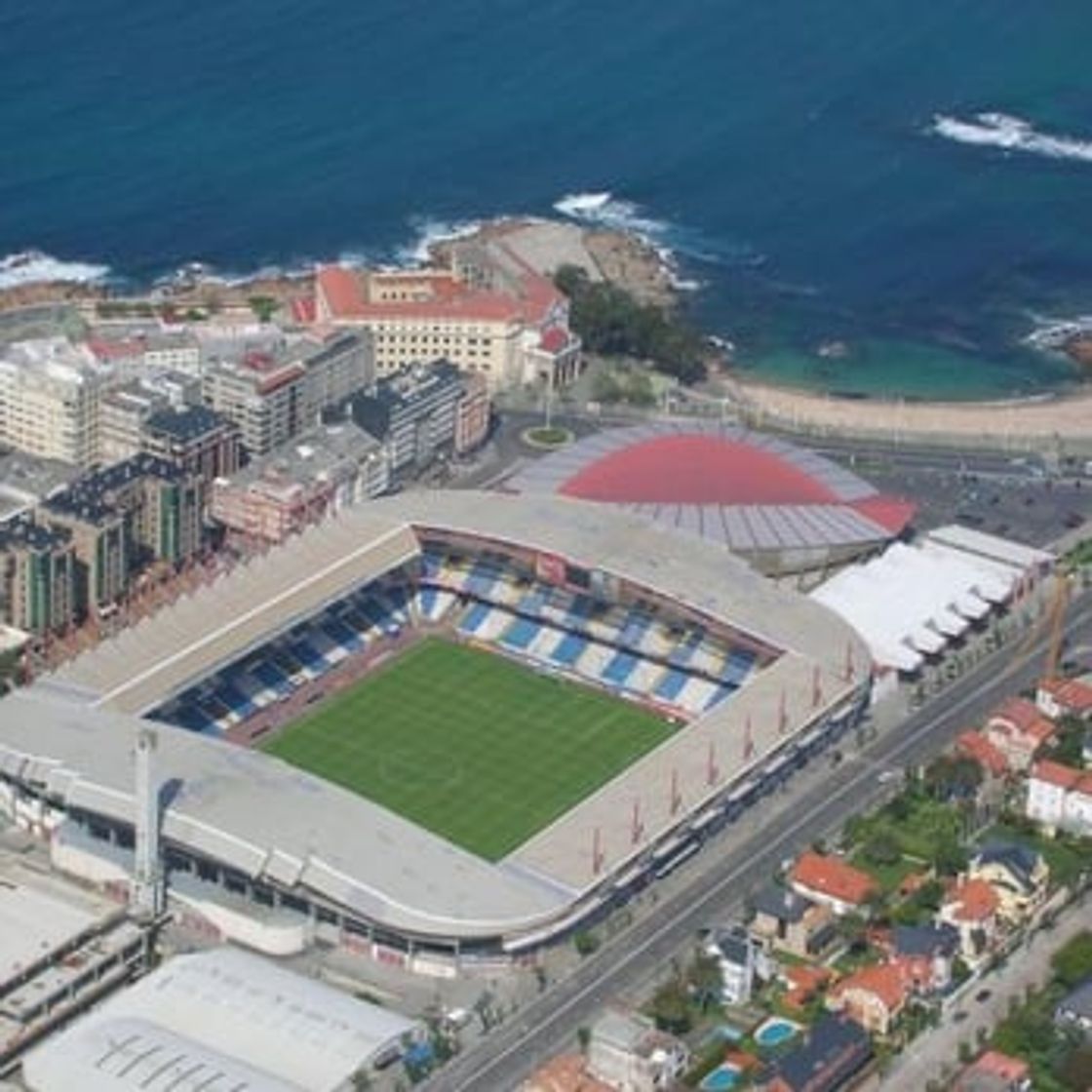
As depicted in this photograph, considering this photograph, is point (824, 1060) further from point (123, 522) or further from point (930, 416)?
point (930, 416)

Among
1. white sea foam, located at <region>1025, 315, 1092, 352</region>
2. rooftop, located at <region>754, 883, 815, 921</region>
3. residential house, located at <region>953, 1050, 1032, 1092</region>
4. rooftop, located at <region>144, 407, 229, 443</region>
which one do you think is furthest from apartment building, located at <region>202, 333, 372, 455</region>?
residential house, located at <region>953, 1050, 1032, 1092</region>

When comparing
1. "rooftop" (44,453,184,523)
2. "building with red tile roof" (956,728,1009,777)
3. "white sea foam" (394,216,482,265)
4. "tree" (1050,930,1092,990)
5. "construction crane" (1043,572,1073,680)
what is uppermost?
"rooftop" (44,453,184,523)

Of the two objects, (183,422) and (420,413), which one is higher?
(183,422)

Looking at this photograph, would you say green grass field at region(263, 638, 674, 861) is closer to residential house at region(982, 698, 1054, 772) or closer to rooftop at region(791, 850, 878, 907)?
rooftop at region(791, 850, 878, 907)

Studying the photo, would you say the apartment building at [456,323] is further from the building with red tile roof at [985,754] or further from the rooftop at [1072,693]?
the building with red tile roof at [985,754]

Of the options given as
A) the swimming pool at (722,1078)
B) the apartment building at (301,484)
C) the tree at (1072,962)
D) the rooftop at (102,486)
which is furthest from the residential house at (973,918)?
the rooftop at (102,486)

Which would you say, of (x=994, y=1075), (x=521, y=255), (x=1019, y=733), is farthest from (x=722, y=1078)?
(x=521, y=255)

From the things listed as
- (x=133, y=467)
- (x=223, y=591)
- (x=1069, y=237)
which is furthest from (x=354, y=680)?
(x=1069, y=237)
